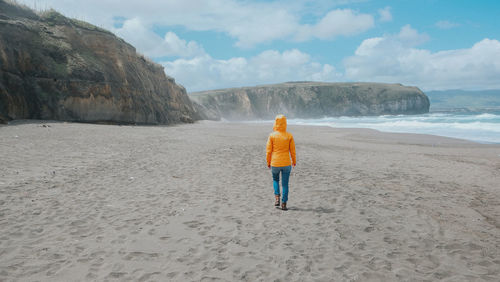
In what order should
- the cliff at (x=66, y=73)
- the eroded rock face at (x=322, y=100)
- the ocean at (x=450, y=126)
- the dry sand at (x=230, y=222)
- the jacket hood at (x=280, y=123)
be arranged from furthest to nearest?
the eroded rock face at (x=322, y=100)
the ocean at (x=450, y=126)
the cliff at (x=66, y=73)
the jacket hood at (x=280, y=123)
the dry sand at (x=230, y=222)

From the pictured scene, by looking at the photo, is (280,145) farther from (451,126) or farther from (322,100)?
(322,100)

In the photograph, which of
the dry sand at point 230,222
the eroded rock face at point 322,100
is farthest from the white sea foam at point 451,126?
the eroded rock face at point 322,100

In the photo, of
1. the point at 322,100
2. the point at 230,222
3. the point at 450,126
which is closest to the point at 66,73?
the point at 230,222

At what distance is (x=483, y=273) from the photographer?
3807 millimetres

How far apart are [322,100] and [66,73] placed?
9433 centimetres

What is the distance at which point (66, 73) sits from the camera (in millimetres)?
20016

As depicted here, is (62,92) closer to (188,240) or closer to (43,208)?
(43,208)

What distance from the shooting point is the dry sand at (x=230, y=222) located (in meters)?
3.68

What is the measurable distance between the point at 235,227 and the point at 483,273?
341 cm

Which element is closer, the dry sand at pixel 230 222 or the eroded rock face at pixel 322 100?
the dry sand at pixel 230 222

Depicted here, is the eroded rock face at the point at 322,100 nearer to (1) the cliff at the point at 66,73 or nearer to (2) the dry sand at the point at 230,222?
(1) the cliff at the point at 66,73

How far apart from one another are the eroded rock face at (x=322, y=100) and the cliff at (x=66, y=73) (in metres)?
64.4

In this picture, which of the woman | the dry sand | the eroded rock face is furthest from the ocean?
the eroded rock face

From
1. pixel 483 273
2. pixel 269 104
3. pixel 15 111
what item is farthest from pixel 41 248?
pixel 269 104
